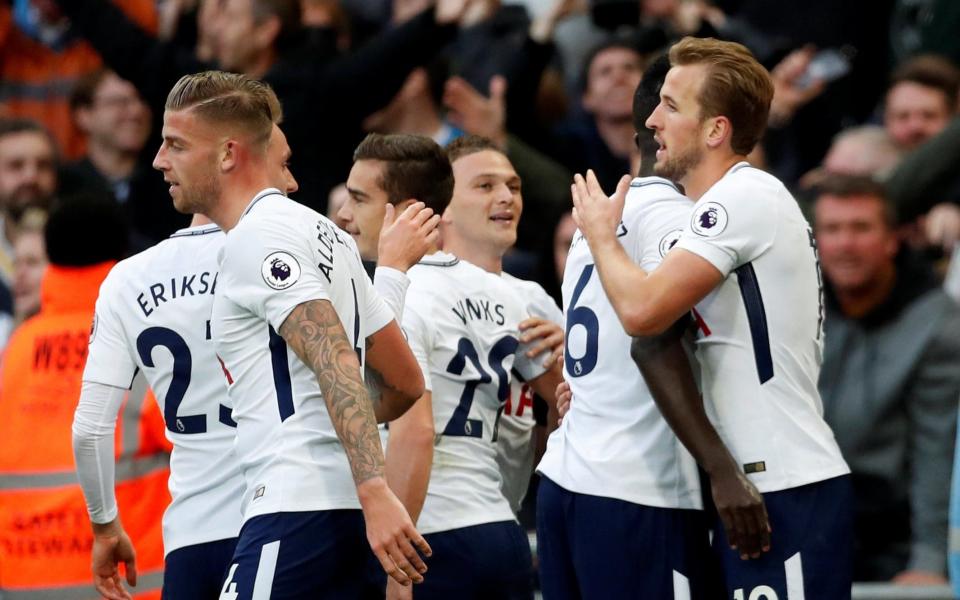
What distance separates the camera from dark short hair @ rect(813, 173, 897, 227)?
27.1 ft

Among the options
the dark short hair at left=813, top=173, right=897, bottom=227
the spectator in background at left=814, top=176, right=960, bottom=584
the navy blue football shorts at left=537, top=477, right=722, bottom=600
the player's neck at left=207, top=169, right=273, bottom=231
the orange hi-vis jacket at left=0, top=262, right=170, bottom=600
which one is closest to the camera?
the player's neck at left=207, top=169, right=273, bottom=231

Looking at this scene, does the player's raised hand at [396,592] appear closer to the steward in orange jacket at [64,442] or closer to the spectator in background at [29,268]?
the steward in orange jacket at [64,442]

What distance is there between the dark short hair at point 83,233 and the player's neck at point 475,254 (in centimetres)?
156

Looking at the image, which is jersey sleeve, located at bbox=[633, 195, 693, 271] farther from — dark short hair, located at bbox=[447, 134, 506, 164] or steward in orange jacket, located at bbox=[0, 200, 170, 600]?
steward in orange jacket, located at bbox=[0, 200, 170, 600]

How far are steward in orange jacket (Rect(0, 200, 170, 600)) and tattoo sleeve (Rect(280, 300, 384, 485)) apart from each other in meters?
2.70

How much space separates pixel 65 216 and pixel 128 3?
4.40m

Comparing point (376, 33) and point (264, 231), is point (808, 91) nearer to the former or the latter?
point (376, 33)

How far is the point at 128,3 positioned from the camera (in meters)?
11.1

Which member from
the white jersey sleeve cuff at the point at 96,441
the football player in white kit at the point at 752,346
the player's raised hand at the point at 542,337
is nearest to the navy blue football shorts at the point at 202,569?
the white jersey sleeve cuff at the point at 96,441

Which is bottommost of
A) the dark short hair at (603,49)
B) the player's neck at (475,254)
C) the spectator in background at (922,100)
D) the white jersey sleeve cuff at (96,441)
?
the white jersey sleeve cuff at (96,441)

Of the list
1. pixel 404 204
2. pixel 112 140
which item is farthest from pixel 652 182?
pixel 112 140

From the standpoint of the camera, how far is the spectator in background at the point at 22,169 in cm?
1027

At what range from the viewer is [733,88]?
5.21 meters

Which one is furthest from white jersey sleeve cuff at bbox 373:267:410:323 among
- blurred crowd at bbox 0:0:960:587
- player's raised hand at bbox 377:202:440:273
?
blurred crowd at bbox 0:0:960:587
